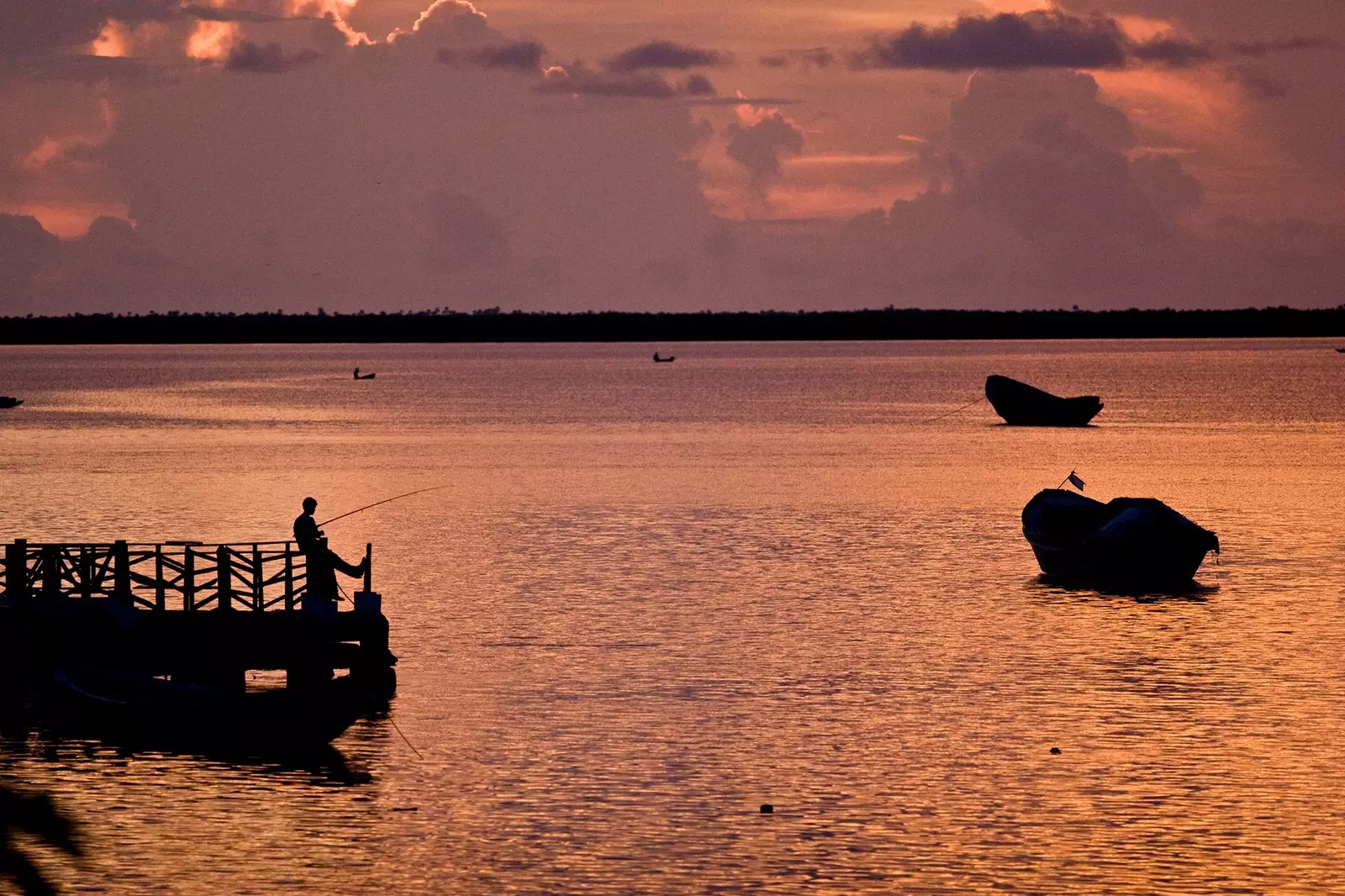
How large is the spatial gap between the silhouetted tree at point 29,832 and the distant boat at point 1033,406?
107765 mm

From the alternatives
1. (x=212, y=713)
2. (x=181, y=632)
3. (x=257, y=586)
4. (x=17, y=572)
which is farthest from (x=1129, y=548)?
(x=17, y=572)

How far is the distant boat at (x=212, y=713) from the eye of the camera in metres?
26.6

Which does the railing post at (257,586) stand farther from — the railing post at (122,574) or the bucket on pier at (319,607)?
the railing post at (122,574)

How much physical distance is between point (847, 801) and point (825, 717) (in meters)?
5.34

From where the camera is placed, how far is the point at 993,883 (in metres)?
19.8

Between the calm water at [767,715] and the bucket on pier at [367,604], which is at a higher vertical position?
the bucket on pier at [367,604]

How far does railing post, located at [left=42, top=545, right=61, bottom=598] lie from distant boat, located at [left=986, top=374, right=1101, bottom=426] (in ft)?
336

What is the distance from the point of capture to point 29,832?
22.4 meters

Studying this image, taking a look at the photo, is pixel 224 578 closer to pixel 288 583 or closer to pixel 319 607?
pixel 288 583

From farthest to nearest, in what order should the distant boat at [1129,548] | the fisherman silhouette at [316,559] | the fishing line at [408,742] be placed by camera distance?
the distant boat at [1129,548]
the fisherman silhouette at [316,559]
the fishing line at [408,742]

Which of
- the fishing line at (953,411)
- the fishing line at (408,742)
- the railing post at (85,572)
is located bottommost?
the fishing line at (408,742)

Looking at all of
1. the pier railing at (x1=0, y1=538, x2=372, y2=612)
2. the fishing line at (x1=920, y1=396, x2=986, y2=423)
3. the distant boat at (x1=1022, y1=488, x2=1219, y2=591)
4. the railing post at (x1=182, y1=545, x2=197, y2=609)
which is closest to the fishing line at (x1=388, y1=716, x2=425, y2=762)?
the pier railing at (x1=0, y1=538, x2=372, y2=612)

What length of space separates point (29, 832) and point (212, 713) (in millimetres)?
4636

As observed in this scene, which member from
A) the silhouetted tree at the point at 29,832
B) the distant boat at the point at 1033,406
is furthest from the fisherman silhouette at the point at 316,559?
the distant boat at the point at 1033,406
